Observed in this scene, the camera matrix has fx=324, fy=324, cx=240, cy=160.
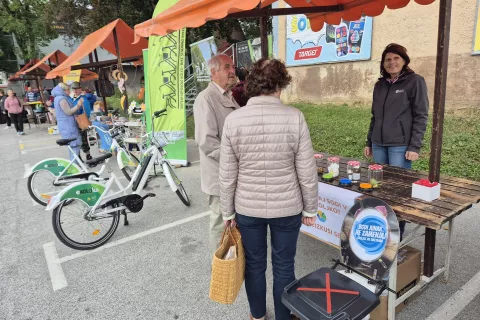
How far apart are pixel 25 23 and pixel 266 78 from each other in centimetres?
2575

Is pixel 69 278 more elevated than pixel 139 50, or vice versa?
pixel 139 50

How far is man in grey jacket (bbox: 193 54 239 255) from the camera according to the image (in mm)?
2367

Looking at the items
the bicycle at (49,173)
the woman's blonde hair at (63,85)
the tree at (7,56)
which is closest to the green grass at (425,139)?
the woman's blonde hair at (63,85)

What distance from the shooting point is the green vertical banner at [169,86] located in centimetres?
598

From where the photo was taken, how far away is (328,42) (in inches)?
429

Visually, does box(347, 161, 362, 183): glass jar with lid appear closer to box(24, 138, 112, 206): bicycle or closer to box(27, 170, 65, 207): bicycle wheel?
box(24, 138, 112, 206): bicycle

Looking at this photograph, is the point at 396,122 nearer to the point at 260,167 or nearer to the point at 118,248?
the point at 260,167

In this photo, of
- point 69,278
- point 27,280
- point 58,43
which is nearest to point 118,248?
point 69,278


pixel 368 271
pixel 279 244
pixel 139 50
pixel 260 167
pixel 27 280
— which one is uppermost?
pixel 139 50

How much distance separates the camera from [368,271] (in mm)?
2064

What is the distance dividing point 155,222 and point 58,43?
34842 millimetres

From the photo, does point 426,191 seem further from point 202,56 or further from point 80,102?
point 202,56

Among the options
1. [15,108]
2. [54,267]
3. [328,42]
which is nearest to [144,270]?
[54,267]

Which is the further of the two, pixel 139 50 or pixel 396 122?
pixel 139 50
